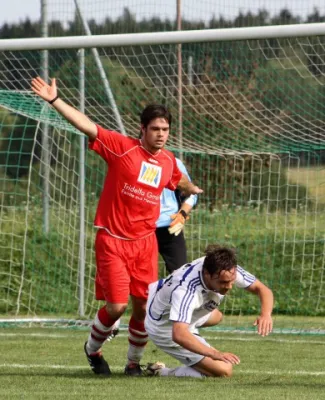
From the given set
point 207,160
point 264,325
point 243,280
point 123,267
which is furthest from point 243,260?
point 264,325

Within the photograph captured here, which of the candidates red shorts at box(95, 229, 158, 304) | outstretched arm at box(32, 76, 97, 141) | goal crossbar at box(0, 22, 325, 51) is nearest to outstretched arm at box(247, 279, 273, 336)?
red shorts at box(95, 229, 158, 304)

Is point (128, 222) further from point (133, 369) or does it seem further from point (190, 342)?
point (190, 342)

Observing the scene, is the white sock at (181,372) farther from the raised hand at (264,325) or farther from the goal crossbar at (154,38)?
the goal crossbar at (154,38)

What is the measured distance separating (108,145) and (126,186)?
32 cm

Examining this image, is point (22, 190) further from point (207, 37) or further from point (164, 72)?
point (207, 37)

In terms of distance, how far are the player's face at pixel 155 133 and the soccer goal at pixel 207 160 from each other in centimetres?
282

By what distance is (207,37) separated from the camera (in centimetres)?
891

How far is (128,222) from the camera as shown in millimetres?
8188

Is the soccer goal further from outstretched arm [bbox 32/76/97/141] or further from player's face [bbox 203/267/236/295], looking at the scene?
player's face [bbox 203/267/236/295]

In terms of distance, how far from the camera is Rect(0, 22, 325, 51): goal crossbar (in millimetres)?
8719

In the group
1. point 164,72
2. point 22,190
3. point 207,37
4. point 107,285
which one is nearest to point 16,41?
point 207,37

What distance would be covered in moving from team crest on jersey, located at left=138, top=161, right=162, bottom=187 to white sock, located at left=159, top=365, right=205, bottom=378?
1.34 m

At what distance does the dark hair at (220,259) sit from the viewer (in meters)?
7.37

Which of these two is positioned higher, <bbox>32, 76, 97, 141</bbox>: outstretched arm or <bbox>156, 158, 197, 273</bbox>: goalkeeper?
<bbox>32, 76, 97, 141</bbox>: outstretched arm
